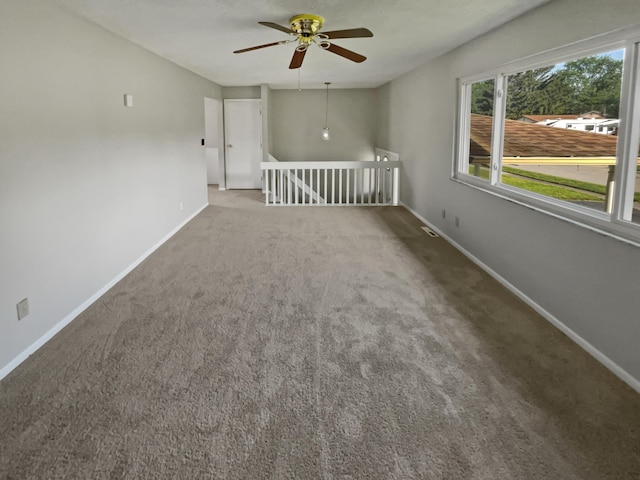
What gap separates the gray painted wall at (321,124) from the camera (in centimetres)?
1058

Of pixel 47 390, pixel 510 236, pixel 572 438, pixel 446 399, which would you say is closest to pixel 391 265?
pixel 510 236

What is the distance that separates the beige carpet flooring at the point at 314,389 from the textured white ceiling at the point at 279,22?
7.06 feet

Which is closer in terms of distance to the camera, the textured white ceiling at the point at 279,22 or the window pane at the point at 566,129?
the window pane at the point at 566,129

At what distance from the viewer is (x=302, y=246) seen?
17.6 feet

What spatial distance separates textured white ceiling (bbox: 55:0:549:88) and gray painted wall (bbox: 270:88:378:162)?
4386 millimetres

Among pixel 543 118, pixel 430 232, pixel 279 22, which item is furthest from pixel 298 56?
pixel 430 232

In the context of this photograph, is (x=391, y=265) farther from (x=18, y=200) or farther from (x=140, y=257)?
(x=18, y=200)

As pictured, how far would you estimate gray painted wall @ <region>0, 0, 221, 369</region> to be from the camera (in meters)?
2.70

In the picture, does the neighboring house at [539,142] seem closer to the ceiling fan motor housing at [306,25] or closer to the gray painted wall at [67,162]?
the ceiling fan motor housing at [306,25]

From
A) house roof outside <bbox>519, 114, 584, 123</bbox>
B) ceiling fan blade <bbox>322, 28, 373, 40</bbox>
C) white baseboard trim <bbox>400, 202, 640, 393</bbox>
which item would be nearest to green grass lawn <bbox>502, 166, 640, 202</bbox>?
house roof outside <bbox>519, 114, 584, 123</bbox>

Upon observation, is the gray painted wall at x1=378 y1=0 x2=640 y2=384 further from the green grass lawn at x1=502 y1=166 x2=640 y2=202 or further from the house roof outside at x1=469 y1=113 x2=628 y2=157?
the house roof outside at x1=469 y1=113 x2=628 y2=157

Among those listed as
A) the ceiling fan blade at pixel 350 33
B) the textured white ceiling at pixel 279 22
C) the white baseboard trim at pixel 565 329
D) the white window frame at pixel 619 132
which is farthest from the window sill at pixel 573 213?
the ceiling fan blade at pixel 350 33

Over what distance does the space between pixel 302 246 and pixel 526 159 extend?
2.48 metres

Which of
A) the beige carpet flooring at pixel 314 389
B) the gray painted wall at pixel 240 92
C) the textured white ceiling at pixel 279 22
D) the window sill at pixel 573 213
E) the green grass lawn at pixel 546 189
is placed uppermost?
the gray painted wall at pixel 240 92
